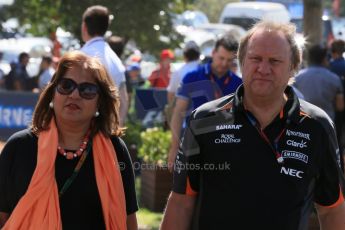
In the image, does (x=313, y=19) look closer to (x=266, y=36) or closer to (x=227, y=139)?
(x=266, y=36)

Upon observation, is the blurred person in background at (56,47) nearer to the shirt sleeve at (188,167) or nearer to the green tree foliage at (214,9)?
the shirt sleeve at (188,167)

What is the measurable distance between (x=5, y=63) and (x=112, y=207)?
23.6 meters

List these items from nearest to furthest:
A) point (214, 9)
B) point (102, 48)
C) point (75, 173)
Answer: point (75, 173) → point (102, 48) → point (214, 9)

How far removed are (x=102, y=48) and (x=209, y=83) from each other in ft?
3.61

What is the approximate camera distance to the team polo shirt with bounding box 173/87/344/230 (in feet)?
13.5

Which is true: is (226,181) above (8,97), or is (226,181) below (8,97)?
above

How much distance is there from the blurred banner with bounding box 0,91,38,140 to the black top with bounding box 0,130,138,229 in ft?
26.5

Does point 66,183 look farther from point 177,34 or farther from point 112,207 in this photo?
point 177,34

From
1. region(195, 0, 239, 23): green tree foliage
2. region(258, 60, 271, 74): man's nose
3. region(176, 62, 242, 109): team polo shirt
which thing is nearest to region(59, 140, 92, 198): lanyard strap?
region(258, 60, 271, 74): man's nose

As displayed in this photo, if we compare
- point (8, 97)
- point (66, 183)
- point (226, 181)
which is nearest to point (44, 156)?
point (66, 183)

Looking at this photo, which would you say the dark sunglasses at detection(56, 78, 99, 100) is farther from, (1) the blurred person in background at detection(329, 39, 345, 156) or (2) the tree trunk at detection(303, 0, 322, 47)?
(2) the tree trunk at detection(303, 0, 322, 47)

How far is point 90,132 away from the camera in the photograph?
15.3 ft

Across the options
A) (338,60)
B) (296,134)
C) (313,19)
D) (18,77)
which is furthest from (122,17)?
(296,134)

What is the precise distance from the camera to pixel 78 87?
4621 mm
